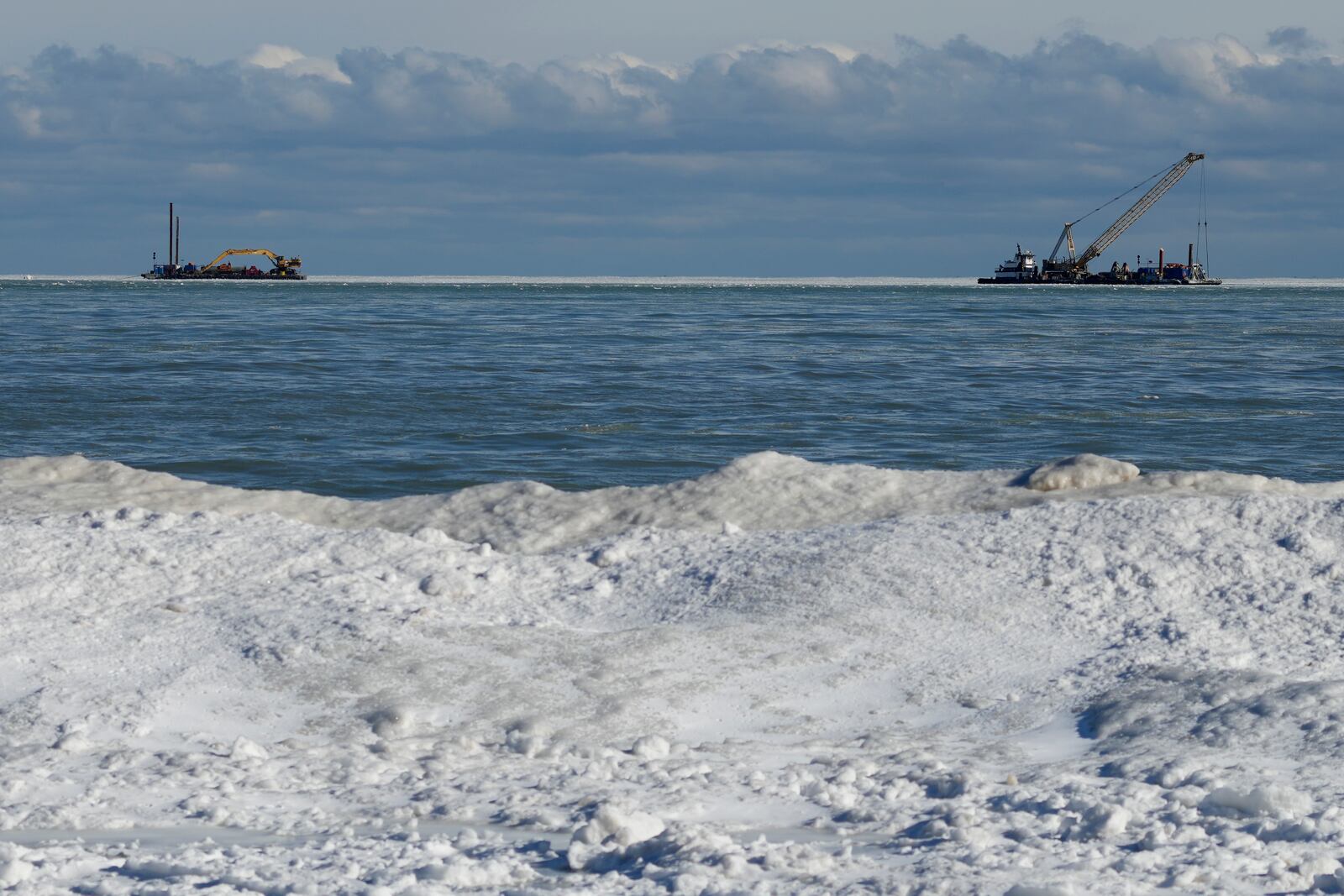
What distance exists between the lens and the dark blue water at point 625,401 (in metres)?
13.9

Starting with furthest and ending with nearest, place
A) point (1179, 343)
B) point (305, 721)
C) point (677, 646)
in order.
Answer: point (1179, 343) < point (677, 646) < point (305, 721)

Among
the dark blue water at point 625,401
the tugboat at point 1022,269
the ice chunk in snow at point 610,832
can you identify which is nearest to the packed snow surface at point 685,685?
the ice chunk in snow at point 610,832

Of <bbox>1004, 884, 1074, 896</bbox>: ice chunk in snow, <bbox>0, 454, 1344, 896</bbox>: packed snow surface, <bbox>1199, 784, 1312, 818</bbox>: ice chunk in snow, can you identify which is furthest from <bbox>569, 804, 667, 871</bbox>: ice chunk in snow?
<bbox>1199, 784, 1312, 818</bbox>: ice chunk in snow

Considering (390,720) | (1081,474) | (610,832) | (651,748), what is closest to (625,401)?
(1081,474)

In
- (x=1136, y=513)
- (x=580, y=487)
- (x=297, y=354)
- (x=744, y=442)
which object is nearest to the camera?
(x=1136, y=513)

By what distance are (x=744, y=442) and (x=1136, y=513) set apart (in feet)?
28.4

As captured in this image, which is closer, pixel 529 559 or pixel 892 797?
pixel 892 797

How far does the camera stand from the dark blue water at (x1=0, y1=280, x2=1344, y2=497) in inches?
548

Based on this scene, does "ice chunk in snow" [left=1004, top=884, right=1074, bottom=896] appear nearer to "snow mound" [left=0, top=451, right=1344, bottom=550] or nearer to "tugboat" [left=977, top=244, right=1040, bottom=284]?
"snow mound" [left=0, top=451, right=1344, bottom=550]

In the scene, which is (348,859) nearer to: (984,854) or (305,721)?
(305,721)

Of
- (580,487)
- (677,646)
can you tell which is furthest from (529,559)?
(580,487)

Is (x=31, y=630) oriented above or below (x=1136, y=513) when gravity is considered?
below

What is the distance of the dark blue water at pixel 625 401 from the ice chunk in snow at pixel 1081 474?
18.2 ft

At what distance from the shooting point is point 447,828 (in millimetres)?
3992
